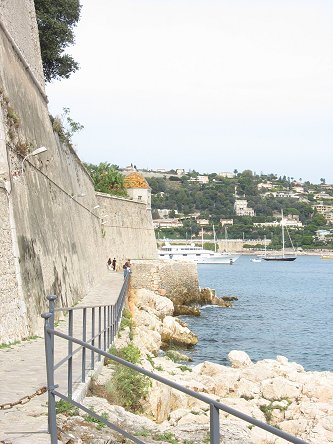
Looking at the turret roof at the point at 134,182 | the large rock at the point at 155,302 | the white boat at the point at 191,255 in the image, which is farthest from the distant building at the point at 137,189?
the large rock at the point at 155,302

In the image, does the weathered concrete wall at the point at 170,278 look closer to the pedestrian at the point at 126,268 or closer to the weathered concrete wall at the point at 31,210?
the pedestrian at the point at 126,268

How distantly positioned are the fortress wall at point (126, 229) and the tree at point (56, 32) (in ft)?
35.7

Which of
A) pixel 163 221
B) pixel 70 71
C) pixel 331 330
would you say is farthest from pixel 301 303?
pixel 163 221

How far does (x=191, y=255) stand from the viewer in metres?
109

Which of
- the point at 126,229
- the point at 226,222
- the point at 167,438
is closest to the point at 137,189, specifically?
the point at 126,229

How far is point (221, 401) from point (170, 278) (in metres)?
27.3

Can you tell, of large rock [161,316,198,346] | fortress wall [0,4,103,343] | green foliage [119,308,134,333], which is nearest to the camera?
fortress wall [0,4,103,343]

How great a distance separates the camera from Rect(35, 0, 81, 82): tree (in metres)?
32.4

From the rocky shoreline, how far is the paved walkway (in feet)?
0.96

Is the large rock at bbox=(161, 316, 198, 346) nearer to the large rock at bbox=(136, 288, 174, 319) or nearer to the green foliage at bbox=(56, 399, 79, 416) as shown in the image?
the large rock at bbox=(136, 288, 174, 319)

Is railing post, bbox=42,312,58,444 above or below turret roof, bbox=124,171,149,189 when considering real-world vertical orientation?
below

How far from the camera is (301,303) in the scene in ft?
185

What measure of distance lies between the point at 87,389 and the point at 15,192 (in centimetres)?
639

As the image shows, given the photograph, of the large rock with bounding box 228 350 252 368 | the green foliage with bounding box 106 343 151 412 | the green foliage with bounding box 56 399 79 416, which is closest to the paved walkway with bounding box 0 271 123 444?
the green foliage with bounding box 56 399 79 416
